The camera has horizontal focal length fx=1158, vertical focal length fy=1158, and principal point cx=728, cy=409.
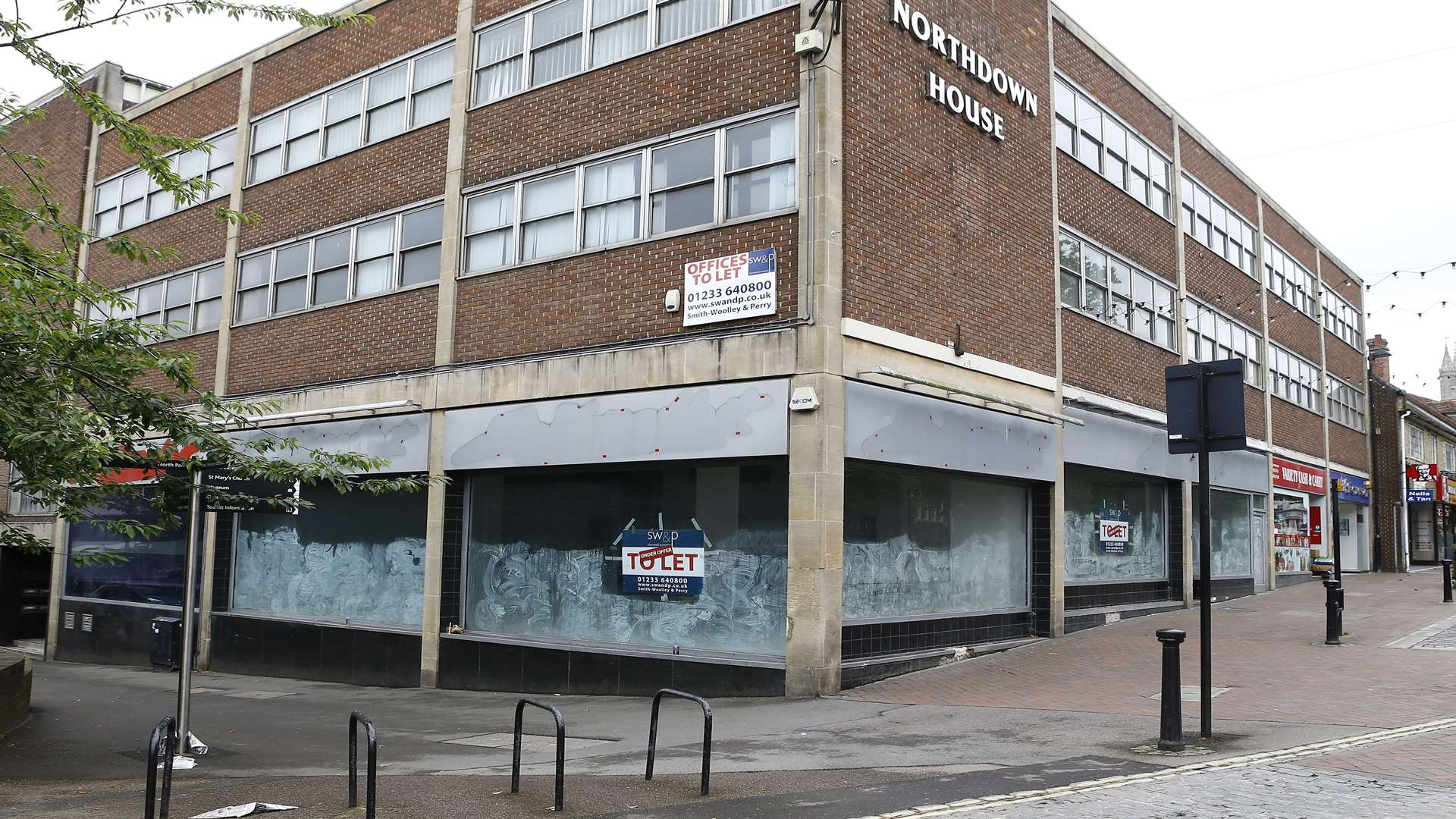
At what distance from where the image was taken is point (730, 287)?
13992mm

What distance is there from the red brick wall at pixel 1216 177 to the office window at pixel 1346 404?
25.7ft

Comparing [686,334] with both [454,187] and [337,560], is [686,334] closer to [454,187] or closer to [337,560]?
[454,187]

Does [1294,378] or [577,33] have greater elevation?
[577,33]

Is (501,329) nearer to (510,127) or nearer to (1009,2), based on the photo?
(510,127)

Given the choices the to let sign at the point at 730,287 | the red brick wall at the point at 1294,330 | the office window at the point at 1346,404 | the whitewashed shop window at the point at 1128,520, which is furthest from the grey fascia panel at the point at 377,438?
the office window at the point at 1346,404

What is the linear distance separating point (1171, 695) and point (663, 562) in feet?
23.3

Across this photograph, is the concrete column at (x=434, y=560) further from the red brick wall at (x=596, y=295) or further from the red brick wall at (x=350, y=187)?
the red brick wall at (x=350, y=187)

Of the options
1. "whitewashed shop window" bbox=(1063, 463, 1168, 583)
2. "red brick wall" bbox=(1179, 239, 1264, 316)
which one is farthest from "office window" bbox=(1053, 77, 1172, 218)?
"whitewashed shop window" bbox=(1063, 463, 1168, 583)

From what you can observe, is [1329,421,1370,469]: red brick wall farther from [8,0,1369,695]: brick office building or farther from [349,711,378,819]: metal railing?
[349,711,378,819]: metal railing

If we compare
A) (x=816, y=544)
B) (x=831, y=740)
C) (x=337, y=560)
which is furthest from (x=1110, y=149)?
(x=337, y=560)

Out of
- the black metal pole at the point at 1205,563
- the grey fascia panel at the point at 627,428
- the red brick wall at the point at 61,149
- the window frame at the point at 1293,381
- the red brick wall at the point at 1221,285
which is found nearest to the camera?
the black metal pole at the point at 1205,563

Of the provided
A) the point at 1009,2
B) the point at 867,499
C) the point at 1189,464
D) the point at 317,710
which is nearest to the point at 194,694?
the point at 317,710

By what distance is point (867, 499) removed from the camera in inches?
563

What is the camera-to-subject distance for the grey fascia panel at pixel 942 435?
13.5m
